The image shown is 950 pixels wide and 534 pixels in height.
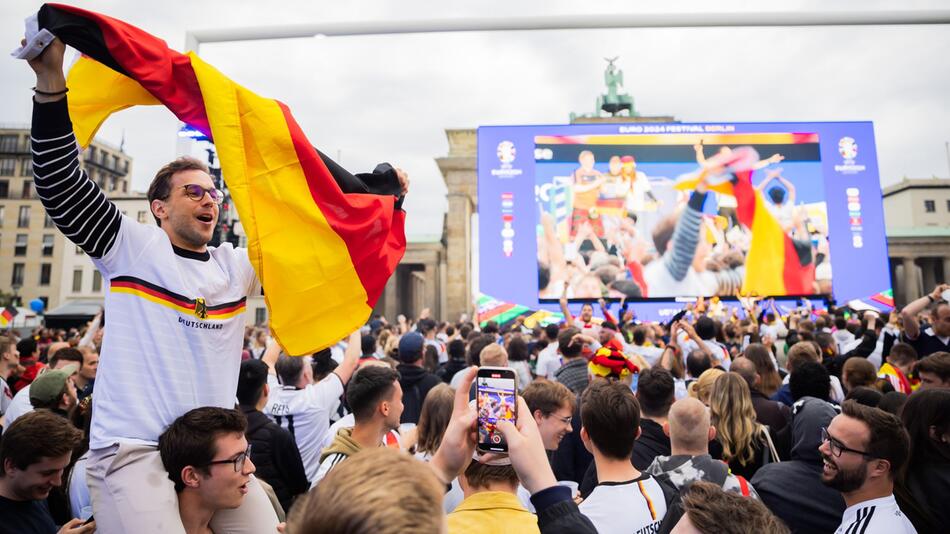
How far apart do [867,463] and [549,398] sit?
1725 millimetres

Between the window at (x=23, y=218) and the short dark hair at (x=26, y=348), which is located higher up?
the window at (x=23, y=218)

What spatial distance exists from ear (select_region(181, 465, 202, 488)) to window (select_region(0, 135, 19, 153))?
3218 inches

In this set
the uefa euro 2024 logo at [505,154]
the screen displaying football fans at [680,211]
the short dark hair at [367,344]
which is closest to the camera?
the short dark hair at [367,344]

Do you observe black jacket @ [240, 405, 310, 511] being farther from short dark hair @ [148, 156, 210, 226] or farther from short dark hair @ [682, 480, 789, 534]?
short dark hair @ [682, 480, 789, 534]

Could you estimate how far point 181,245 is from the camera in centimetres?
255

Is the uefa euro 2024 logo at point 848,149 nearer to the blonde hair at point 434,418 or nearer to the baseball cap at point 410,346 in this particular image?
the baseball cap at point 410,346

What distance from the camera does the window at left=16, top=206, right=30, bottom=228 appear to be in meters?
63.7

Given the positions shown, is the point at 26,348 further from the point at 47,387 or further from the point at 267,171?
the point at 267,171

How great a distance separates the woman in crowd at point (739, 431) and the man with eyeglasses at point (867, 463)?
3.63 ft

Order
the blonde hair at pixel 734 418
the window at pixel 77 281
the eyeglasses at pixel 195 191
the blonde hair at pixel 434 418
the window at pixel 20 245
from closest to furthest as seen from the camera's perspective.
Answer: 1. the eyeglasses at pixel 195 191
2. the blonde hair at pixel 434 418
3. the blonde hair at pixel 734 418
4. the window at pixel 77 281
5. the window at pixel 20 245

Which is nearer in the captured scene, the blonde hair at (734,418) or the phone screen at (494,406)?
the phone screen at (494,406)

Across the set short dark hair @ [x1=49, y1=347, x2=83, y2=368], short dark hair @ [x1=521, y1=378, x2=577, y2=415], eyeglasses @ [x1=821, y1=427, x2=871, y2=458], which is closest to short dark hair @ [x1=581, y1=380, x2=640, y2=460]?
short dark hair @ [x1=521, y1=378, x2=577, y2=415]

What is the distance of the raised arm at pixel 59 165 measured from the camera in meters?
2.22

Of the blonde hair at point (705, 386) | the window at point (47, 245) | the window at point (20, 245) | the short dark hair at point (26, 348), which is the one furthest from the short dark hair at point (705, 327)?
the window at point (20, 245)
